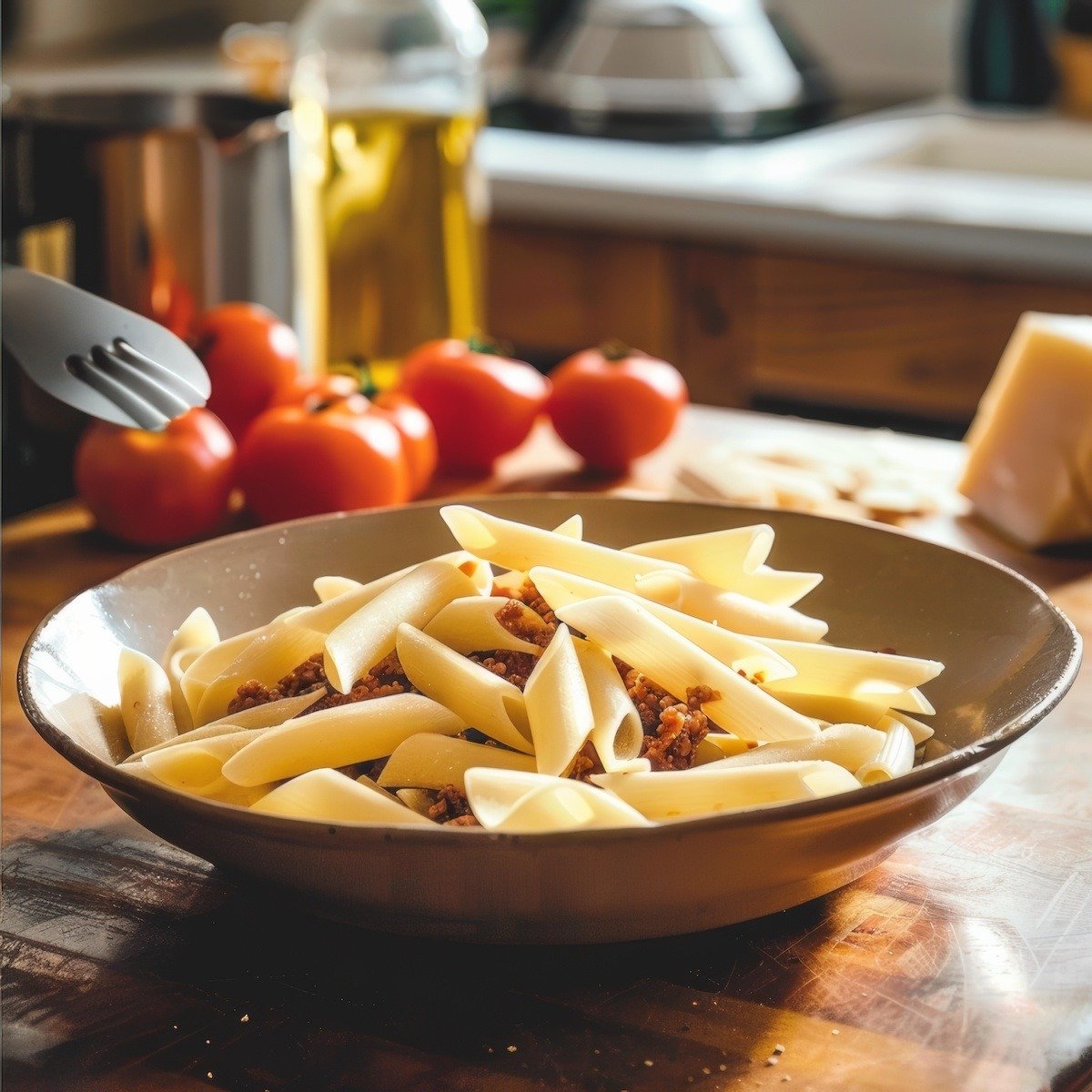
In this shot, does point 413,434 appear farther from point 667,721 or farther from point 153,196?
point 667,721

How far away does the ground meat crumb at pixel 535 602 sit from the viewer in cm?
75

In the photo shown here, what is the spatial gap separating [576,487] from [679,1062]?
0.80 m

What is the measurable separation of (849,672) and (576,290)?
164cm

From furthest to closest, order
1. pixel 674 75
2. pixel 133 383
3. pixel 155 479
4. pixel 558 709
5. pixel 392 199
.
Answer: pixel 674 75 < pixel 392 199 < pixel 155 479 < pixel 133 383 < pixel 558 709

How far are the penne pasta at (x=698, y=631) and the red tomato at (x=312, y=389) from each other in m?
0.57

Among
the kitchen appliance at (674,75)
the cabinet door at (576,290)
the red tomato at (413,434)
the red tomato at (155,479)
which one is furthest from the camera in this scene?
the kitchen appliance at (674,75)

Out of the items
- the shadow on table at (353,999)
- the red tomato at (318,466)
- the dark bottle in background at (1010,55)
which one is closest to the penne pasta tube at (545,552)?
the shadow on table at (353,999)

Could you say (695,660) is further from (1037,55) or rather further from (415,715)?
(1037,55)

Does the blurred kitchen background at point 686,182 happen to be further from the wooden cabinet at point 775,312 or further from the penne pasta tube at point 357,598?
the penne pasta tube at point 357,598

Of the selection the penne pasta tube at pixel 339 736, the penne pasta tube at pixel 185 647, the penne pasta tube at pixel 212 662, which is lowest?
the penne pasta tube at pixel 185 647

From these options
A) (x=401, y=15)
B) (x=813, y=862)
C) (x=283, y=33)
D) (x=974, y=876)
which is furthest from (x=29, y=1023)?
(x=283, y=33)

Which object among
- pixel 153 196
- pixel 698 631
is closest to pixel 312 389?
pixel 153 196

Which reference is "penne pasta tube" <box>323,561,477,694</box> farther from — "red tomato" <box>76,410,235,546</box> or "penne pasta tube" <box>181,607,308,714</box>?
"red tomato" <box>76,410,235,546</box>

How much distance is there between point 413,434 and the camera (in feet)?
4.19
